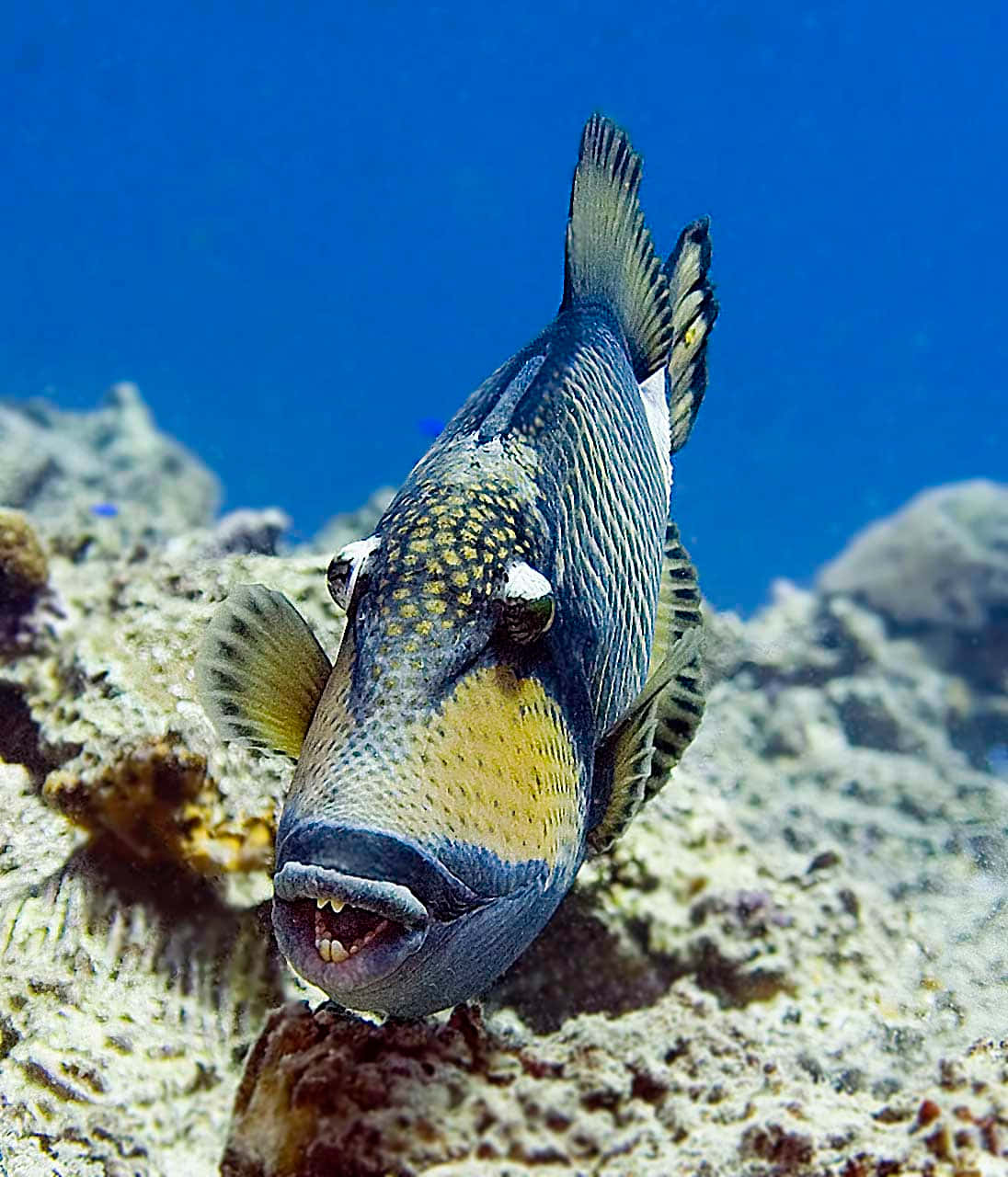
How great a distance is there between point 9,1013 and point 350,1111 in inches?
51.2

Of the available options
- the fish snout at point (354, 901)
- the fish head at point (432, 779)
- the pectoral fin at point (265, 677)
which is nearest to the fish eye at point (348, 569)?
the fish head at point (432, 779)

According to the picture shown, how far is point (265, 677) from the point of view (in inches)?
92.5

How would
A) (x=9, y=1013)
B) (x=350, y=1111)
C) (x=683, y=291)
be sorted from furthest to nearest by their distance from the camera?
(x=683, y=291)
(x=9, y=1013)
(x=350, y=1111)

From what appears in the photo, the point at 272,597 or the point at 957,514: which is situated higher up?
the point at 957,514

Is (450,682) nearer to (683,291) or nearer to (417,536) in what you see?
(417,536)

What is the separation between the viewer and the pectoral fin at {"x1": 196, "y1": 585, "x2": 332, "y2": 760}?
7.68ft

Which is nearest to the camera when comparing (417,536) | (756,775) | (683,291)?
(417,536)

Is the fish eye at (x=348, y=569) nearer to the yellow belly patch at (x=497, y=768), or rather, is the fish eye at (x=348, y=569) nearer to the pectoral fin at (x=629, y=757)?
the yellow belly patch at (x=497, y=768)

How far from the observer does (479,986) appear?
7.19 feet

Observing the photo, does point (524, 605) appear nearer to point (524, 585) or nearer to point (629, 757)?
point (524, 585)

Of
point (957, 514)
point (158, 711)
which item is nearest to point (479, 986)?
point (158, 711)

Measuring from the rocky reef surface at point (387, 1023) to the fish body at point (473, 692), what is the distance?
2.40 feet

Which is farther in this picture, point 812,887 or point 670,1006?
point 812,887

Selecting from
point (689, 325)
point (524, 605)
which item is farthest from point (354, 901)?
point (689, 325)
